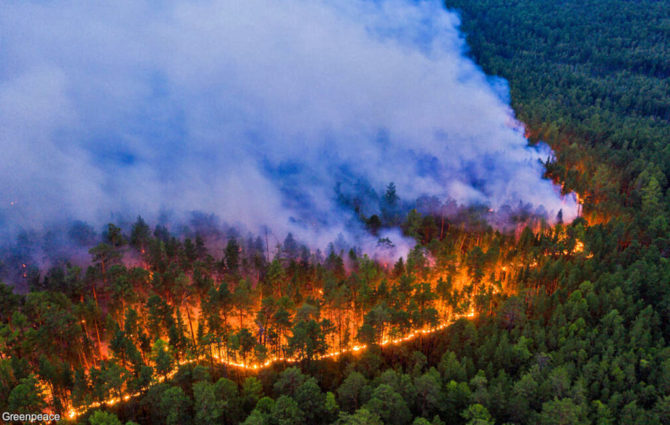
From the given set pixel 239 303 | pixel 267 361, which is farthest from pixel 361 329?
pixel 239 303

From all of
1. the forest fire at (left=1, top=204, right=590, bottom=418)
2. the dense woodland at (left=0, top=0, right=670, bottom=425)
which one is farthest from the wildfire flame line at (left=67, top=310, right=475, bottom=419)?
the dense woodland at (left=0, top=0, right=670, bottom=425)

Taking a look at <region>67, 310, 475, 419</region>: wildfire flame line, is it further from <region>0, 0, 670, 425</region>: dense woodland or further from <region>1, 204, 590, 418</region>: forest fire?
<region>0, 0, 670, 425</region>: dense woodland

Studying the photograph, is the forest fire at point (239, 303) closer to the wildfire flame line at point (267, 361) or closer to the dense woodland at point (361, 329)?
the wildfire flame line at point (267, 361)

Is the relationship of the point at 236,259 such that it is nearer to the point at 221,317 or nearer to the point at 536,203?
the point at 221,317

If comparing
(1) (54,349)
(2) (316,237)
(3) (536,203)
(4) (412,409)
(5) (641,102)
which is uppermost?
(5) (641,102)

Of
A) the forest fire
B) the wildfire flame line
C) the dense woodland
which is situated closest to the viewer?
the dense woodland

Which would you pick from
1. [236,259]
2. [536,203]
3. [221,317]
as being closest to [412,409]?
[221,317]

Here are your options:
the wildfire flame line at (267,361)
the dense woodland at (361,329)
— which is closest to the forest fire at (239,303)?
the wildfire flame line at (267,361)

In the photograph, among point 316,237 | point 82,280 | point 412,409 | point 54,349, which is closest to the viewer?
point 412,409
